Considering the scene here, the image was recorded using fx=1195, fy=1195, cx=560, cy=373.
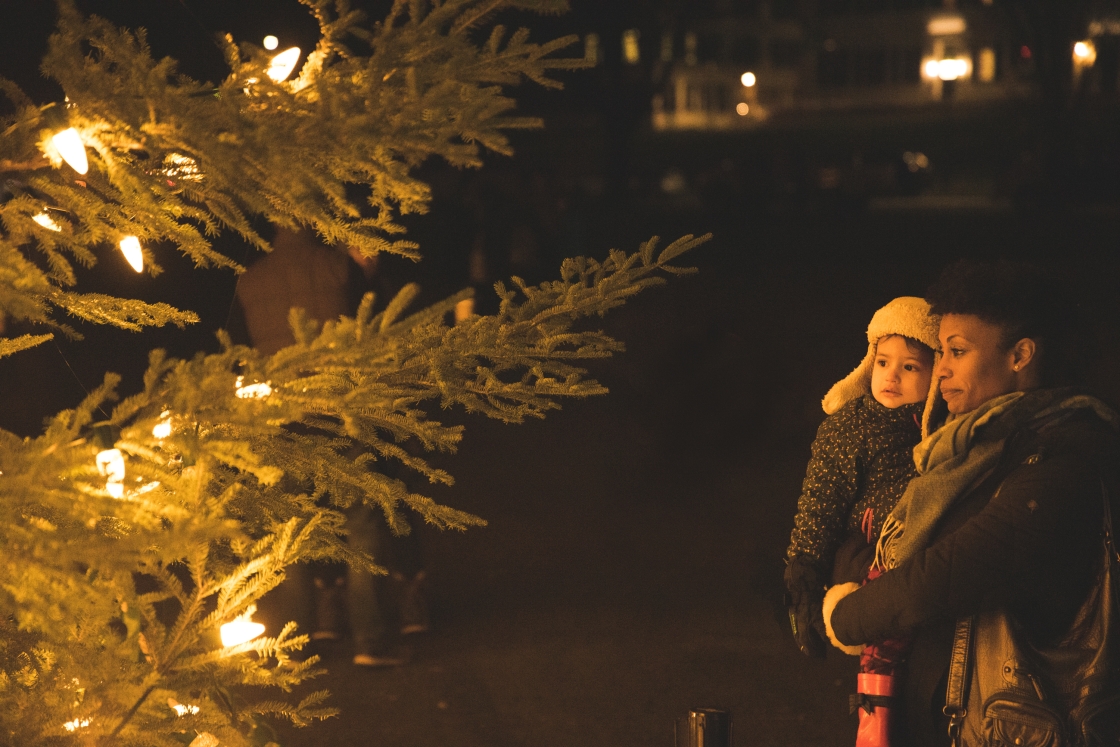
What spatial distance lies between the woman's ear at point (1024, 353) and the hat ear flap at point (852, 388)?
610 mm

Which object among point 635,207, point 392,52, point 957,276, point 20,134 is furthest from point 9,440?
point 635,207

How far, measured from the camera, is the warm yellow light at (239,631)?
8.33ft

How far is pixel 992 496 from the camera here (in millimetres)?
2494

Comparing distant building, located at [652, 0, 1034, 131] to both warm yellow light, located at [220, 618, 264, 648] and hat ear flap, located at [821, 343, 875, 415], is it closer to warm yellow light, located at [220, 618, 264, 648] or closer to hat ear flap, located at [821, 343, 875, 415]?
hat ear flap, located at [821, 343, 875, 415]

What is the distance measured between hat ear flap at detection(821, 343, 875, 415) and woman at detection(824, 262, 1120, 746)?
1.53 feet

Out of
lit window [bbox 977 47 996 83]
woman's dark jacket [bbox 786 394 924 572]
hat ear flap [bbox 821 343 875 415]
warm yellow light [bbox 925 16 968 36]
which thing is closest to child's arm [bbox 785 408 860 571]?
woman's dark jacket [bbox 786 394 924 572]

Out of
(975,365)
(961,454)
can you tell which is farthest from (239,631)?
(975,365)

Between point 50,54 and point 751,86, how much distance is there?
8867 cm

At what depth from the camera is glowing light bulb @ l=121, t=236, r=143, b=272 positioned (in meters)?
2.19

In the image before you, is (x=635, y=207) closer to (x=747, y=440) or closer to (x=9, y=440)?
(x=747, y=440)

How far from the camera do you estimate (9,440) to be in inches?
82.0

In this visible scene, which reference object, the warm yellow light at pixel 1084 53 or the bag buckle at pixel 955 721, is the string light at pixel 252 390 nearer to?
the bag buckle at pixel 955 721

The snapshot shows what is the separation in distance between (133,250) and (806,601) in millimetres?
1818

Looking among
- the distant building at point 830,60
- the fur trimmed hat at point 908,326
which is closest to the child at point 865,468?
the fur trimmed hat at point 908,326
